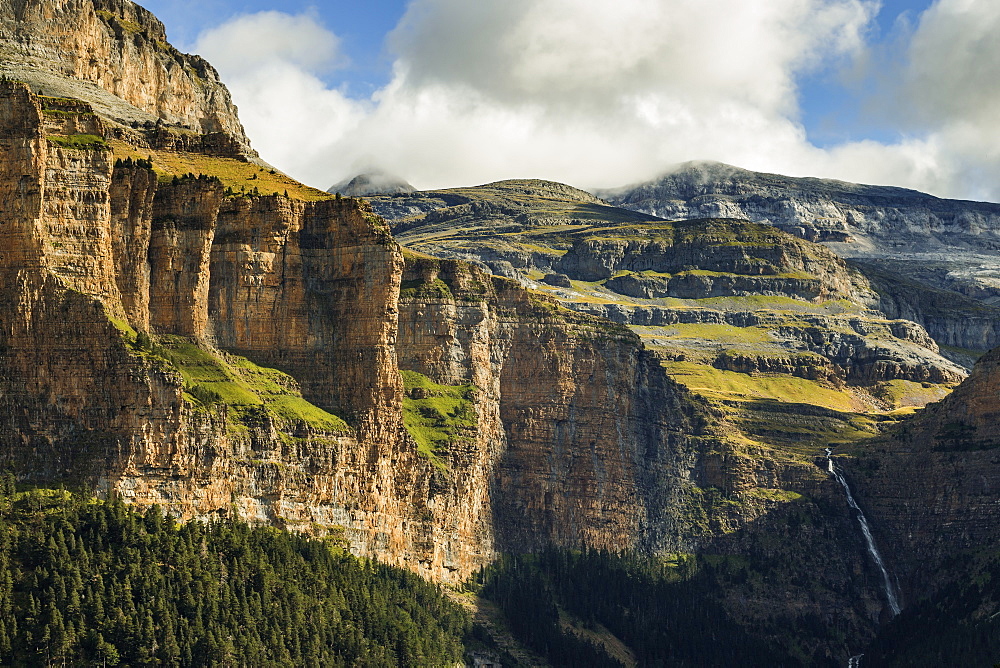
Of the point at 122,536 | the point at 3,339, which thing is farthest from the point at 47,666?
the point at 3,339

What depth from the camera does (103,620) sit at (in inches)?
7303

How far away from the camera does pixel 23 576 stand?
606 ft

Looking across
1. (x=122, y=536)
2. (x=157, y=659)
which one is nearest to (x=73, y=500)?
(x=122, y=536)

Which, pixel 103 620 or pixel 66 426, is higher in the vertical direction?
pixel 66 426

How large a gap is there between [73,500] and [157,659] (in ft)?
58.2

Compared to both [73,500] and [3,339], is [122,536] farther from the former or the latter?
[3,339]

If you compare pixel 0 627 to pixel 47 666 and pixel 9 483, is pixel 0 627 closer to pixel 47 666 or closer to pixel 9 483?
pixel 47 666

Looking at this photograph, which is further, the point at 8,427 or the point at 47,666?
the point at 8,427

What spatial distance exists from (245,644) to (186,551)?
10.6m

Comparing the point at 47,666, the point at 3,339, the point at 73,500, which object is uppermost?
the point at 3,339

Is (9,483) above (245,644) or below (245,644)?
above

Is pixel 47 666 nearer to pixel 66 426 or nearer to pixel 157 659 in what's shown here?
pixel 157 659

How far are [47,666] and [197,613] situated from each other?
1903cm

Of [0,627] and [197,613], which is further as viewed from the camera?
[197,613]
